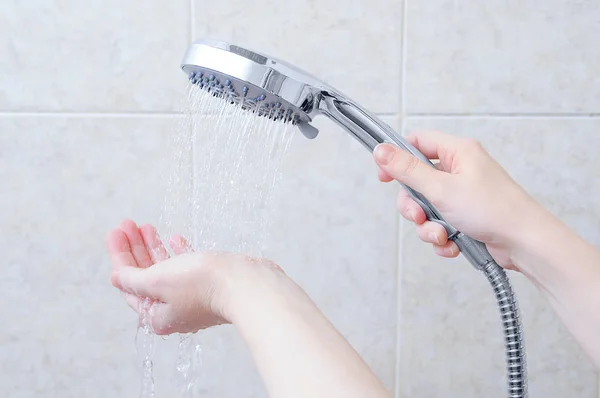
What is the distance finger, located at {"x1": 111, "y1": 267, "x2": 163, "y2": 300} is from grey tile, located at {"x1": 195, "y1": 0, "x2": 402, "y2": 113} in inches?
12.5

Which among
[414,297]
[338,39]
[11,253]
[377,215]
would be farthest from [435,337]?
[11,253]

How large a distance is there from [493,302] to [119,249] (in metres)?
0.47

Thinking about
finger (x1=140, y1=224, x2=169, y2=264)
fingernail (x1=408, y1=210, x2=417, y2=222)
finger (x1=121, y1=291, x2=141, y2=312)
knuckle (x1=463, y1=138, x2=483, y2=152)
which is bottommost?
finger (x1=121, y1=291, x2=141, y2=312)

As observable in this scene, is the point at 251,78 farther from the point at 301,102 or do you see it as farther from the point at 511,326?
the point at 511,326

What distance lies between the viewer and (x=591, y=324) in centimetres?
53

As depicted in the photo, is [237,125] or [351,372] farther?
[237,125]

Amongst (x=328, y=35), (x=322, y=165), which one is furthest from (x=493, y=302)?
(x=328, y=35)

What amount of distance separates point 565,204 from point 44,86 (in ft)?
2.14

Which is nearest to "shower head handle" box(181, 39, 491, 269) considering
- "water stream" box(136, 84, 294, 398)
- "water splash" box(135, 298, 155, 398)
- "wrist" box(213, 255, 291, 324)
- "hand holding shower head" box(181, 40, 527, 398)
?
"hand holding shower head" box(181, 40, 527, 398)

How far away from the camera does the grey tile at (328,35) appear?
2.47 ft

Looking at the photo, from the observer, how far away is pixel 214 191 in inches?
30.5

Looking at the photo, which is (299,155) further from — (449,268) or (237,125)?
(449,268)

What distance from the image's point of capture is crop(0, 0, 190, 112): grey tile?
2.46ft

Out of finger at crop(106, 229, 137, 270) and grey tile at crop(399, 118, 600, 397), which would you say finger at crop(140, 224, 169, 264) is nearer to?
finger at crop(106, 229, 137, 270)
